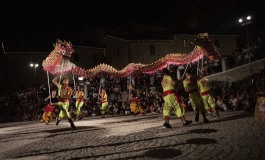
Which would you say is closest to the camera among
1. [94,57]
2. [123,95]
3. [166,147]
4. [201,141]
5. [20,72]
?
[166,147]

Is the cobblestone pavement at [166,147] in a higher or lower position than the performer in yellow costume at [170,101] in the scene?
lower

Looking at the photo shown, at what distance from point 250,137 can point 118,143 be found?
3227 millimetres

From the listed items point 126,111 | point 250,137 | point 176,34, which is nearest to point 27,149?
point 250,137

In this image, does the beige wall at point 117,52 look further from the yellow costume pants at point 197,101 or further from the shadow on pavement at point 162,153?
the shadow on pavement at point 162,153

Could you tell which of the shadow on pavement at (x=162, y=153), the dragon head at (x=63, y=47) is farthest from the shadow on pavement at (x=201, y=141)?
the dragon head at (x=63, y=47)

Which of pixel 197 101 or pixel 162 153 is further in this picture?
pixel 197 101

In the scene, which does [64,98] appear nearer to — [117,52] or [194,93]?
[194,93]

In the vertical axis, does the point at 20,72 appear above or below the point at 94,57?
below

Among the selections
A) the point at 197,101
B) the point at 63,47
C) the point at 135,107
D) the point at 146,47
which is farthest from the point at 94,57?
the point at 197,101

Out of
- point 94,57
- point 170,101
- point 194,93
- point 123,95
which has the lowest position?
point 170,101

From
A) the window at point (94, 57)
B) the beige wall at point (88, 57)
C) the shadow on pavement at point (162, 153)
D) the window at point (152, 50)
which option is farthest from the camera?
A: the window at point (94, 57)

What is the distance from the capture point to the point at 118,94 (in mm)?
24328

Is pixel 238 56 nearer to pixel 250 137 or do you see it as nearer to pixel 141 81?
pixel 141 81

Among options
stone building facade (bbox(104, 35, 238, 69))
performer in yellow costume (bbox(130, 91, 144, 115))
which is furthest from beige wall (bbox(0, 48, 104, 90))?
performer in yellow costume (bbox(130, 91, 144, 115))
